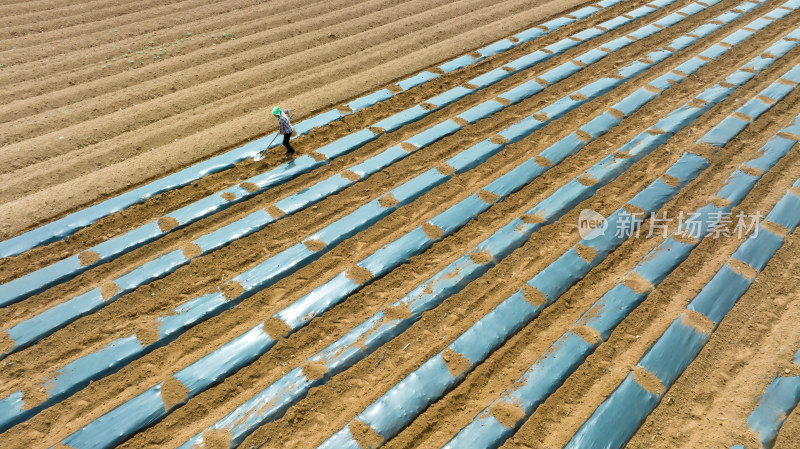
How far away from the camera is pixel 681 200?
7910 mm

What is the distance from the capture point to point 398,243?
23.9ft

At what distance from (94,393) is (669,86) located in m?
13.6

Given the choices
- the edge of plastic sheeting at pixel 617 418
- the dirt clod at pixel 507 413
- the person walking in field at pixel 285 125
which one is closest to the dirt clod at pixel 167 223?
the person walking in field at pixel 285 125

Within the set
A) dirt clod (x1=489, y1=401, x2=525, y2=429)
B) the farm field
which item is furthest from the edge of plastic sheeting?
dirt clod (x1=489, y1=401, x2=525, y2=429)

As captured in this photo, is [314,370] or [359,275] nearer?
[314,370]

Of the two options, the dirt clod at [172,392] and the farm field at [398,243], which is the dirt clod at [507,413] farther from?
the dirt clod at [172,392]

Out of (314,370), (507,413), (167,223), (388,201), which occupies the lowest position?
(507,413)

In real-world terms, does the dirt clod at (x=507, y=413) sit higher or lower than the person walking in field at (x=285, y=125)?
lower

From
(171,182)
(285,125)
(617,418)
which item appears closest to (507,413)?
(617,418)

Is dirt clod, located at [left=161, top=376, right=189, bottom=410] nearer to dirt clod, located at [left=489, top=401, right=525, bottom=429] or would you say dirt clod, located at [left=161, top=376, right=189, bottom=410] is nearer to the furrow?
the furrow

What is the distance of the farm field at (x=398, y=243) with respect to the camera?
5398 mm

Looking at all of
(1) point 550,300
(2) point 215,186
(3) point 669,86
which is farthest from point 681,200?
(2) point 215,186

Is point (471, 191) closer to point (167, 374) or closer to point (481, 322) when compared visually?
point (481, 322)

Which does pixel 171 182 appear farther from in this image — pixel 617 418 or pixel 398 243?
pixel 617 418
